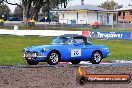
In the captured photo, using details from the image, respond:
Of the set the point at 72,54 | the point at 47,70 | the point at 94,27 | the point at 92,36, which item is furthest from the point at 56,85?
the point at 94,27

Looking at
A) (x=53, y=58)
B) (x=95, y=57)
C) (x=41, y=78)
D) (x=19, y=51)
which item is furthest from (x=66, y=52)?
(x=19, y=51)

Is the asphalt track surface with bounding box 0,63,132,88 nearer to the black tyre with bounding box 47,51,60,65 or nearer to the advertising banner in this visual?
the black tyre with bounding box 47,51,60,65

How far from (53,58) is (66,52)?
0.68m

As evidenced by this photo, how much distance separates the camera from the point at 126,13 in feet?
313

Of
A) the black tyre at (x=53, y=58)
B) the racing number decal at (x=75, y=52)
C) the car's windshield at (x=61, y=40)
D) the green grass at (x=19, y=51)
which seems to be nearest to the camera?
the black tyre at (x=53, y=58)

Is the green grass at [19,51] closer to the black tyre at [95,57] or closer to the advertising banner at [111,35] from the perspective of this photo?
the black tyre at [95,57]

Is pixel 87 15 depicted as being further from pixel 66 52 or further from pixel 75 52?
pixel 66 52

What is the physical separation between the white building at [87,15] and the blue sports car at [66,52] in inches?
2527

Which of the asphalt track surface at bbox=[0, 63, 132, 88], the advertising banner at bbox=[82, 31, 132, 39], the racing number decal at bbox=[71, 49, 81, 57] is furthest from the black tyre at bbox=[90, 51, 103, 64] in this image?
the advertising banner at bbox=[82, 31, 132, 39]

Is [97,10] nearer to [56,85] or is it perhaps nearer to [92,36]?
[92,36]

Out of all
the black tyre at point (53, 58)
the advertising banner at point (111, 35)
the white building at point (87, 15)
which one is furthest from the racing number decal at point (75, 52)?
the white building at point (87, 15)

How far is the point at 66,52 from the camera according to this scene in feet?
51.1

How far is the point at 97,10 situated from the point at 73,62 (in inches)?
2597

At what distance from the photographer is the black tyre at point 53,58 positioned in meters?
15.1
